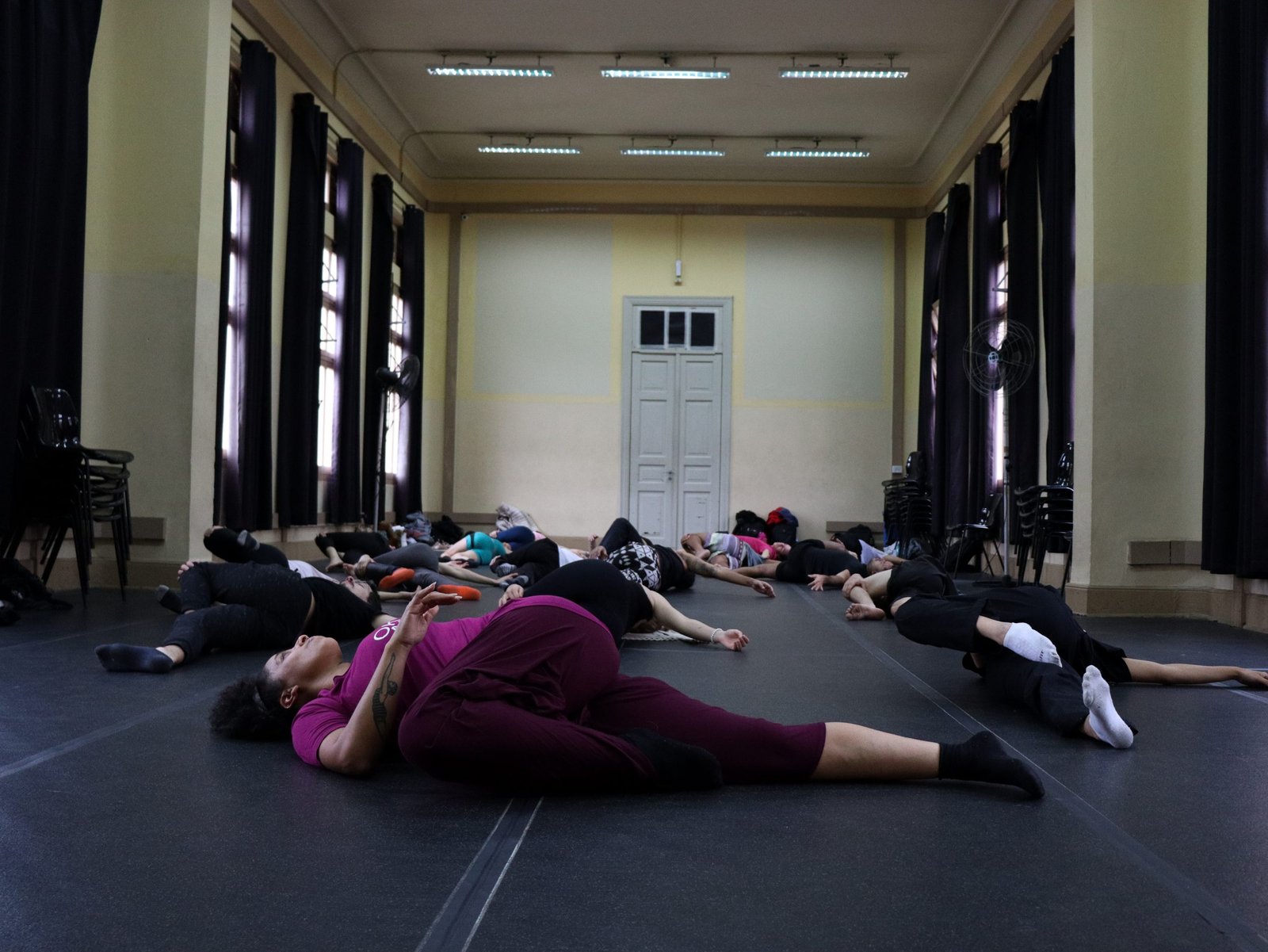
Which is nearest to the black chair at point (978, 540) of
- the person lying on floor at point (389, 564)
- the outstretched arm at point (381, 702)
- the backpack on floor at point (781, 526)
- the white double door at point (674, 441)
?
the backpack on floor at point (781, 526)

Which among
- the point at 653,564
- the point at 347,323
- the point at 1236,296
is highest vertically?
the point at 347,323

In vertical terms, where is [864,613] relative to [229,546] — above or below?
below

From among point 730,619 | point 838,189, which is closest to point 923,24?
point 838,189

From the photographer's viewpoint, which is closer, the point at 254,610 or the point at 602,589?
the point at 602,589

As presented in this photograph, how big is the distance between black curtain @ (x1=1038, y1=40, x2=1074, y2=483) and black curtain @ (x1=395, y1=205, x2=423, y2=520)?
24.7 ft

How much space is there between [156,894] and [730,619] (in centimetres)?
445

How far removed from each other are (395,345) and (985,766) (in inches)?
464

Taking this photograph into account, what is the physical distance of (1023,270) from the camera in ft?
30.2

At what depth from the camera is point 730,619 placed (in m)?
5.98

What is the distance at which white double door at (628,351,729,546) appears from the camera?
1418 centimetres

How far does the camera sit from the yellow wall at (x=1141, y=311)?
256 inches

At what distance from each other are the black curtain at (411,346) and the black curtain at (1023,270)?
6.98 metres

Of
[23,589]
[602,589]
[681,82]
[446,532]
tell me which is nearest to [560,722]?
[602,589]

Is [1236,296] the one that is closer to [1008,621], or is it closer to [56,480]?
[1008,621]
